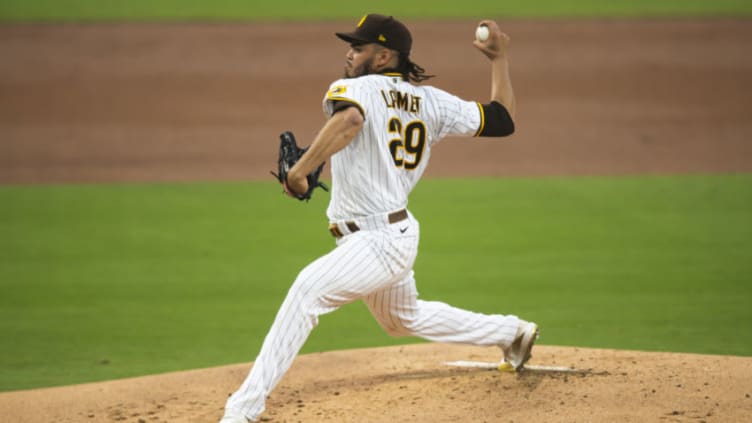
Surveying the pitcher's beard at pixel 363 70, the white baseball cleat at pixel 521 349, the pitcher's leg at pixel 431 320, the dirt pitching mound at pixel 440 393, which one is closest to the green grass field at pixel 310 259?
the dirt pitching mound at pixel 440 393

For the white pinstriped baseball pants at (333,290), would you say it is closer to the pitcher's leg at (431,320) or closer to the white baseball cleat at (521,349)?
the pitcher's leg at (431,320)

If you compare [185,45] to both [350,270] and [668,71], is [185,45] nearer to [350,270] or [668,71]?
[668,71]

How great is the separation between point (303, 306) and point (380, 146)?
0.72 m

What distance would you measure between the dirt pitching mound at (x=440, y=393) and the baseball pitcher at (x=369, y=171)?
0.43m

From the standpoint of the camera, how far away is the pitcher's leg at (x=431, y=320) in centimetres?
470

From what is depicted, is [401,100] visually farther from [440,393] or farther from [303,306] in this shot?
[440,393]

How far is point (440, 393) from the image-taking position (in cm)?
477

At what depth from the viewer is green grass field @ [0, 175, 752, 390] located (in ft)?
20.4

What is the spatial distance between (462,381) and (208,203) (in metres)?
5.42

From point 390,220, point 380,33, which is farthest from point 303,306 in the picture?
point 380,33

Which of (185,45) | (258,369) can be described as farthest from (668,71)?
(258,369)

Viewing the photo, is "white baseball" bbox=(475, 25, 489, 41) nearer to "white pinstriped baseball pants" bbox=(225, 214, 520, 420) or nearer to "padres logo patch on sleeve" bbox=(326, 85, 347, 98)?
"padres logo patch on sleeve" bbox=(326, 85, 347, 98)

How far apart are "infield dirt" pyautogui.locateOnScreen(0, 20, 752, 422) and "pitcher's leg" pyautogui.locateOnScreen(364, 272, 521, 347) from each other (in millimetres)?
210

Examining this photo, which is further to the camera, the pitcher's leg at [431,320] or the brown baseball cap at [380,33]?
the pitcher's leg at [431,320]
